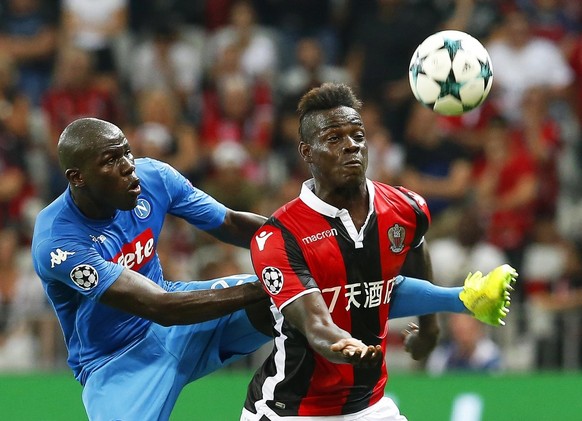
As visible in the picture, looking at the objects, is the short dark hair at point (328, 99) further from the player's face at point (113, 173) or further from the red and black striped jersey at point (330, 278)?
the player's face at point (113, 173)

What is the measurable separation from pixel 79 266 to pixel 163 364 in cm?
79

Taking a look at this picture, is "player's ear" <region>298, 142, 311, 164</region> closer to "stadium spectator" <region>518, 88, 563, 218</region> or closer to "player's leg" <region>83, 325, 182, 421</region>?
"player's leg" <region>83, 325, 182, 421</region>

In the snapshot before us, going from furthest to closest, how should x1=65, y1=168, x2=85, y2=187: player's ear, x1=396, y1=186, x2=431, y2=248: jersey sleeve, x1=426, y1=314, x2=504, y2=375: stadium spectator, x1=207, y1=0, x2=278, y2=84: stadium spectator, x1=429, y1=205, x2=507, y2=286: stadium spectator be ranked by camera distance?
1. x1=207, y1=0, x2=278, y2=84: stadium spectator
2. x1=429, y1=205, x2=507, y2=286: stadium spectator
3. x1=426, y1=314, x2=504, y2=375: stadium spectator
4. x1=65, y1=168, x2=85, y2=187: player's ear
5. x1=396, y1=186, x2=431, y2=248: jersey sleeve

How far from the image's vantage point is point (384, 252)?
5578 mm

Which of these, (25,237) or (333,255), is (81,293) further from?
(25,237)

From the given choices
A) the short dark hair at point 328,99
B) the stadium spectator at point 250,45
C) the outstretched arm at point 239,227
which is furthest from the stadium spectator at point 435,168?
the short dark hair at point 328,99

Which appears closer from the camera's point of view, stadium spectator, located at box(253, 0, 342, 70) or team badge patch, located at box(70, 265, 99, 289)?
team badge patch, located at box(70, 265, 99, 289)

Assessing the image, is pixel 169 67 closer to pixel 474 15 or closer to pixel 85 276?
pixel 474 15

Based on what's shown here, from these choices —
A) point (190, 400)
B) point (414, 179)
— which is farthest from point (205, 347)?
point (414, 179)

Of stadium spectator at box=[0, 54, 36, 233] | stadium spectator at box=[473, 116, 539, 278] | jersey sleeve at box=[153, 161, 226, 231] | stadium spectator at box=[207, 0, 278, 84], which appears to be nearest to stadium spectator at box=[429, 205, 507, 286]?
stadium spectator at box=[473, 116, 539, 278]

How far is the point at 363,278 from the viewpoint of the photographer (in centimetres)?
552

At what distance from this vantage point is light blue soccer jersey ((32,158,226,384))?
5984 millimetres

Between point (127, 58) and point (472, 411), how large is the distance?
607 cm

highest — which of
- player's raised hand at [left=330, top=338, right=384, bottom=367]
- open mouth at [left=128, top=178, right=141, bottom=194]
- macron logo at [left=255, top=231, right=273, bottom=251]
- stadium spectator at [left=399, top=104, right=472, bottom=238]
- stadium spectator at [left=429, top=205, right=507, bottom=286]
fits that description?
open mouth at [left=128, top=178, right=141, bottom=194]
